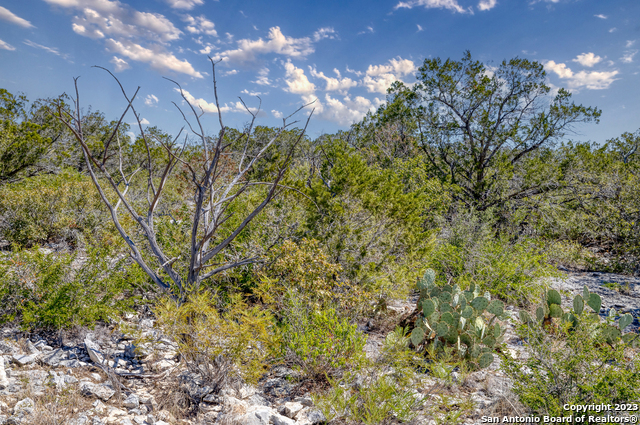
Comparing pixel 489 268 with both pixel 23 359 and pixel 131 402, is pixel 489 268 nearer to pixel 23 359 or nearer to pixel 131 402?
pixel 131 402

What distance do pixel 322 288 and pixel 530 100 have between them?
9.56 m

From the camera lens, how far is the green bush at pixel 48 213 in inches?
258

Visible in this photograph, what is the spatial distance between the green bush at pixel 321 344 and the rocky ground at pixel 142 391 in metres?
0.21

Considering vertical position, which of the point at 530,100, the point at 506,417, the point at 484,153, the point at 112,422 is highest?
the point at 530,100

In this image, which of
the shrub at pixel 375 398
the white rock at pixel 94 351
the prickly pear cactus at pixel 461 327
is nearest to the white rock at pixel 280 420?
the shrub at pixel 375 398

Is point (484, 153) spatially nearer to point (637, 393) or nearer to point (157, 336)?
point (637, 393)

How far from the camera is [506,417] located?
247 cm

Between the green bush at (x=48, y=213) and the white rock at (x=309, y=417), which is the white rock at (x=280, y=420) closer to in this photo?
the white rock at (x=309, y=417)

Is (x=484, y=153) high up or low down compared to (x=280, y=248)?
up

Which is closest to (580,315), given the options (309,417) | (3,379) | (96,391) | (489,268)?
(489,268)

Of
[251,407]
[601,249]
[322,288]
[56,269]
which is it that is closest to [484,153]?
[601,249]

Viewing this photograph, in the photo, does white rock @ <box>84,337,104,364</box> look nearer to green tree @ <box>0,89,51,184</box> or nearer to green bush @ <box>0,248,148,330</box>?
green bush @ <box>0,248,148,330</box>

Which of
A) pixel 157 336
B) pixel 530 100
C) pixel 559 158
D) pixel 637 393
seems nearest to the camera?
pixel 637 393

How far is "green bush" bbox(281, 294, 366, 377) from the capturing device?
9.25 ft
